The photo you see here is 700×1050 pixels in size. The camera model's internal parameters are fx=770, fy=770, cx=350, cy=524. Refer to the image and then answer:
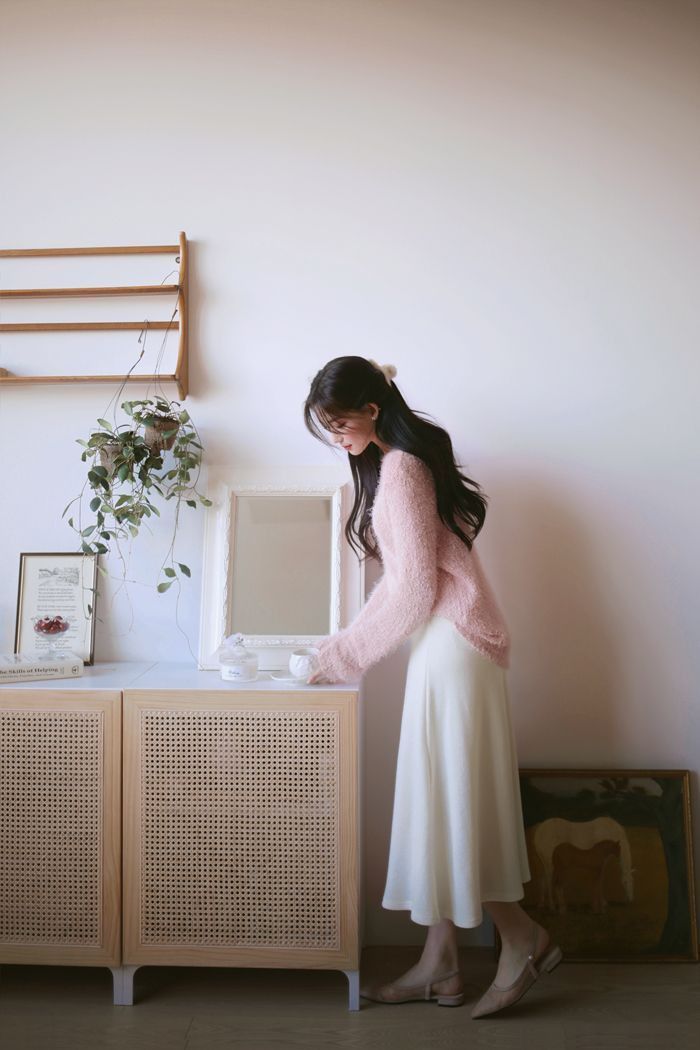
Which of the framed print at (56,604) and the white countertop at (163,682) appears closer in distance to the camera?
the white countertop at (163,682)

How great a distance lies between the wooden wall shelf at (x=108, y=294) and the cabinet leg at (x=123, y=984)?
1553 millimetres

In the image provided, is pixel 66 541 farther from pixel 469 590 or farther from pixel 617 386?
pixel 617 386

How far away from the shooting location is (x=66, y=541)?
237cm

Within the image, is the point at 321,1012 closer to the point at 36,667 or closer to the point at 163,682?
the point at 163,682

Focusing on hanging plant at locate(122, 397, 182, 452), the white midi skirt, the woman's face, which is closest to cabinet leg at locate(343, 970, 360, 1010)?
the white midi skirt

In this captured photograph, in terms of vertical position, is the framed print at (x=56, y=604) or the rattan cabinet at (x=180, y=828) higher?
the framed print at (x=56, y=604)

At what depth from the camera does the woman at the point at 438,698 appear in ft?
5.94

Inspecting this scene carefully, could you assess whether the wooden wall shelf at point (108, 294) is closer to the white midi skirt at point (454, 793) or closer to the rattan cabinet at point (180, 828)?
the rattan cabinet at point (180, 828)

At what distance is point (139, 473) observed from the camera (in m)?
2.20

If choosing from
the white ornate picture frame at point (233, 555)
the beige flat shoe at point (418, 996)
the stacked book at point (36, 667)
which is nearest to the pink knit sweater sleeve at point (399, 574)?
the white ornate picture frame at point (233, 555)

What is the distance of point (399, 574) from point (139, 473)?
33.3 inches

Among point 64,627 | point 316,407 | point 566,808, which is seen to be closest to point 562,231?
point 316,407

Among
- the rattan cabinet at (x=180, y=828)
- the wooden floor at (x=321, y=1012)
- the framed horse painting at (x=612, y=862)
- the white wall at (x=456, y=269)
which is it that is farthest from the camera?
the white wall at (x=456, y=269)

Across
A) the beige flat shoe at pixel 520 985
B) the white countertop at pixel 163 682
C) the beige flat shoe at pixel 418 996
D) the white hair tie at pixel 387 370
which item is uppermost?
the white hair tie at pixel 387 370
